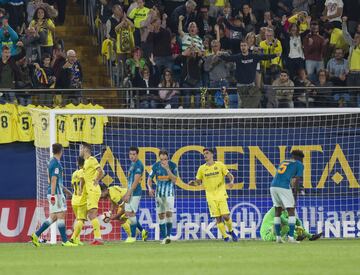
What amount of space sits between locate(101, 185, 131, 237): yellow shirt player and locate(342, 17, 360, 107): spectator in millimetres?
6230

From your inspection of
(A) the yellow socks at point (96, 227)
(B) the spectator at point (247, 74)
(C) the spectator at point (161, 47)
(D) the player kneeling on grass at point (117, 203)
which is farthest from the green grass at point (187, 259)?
(C) the spectator at point (161, 47)

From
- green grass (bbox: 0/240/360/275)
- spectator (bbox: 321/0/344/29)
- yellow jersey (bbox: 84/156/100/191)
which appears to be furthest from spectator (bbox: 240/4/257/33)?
green grass (bbox: 0/240/360/275)

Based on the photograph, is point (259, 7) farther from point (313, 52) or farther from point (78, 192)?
point (78, 192)

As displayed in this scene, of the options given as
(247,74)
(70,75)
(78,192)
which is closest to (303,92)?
(247,74)

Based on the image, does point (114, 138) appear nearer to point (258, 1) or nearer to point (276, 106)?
point (276, 106)

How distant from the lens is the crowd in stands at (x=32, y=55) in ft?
92.3

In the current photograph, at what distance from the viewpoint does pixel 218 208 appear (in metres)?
25.6

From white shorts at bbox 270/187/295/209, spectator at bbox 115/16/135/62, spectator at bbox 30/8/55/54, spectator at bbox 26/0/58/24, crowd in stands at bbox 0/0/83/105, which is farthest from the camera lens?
spectator at bbox 115/16/135/62

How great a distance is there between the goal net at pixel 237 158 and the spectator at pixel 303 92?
955mm

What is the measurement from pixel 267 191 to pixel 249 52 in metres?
3.17

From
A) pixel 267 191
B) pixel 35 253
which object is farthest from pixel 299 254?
pixel 267 191

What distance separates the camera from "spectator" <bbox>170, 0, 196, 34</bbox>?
30484mm

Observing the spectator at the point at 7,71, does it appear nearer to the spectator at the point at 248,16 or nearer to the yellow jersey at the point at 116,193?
the yellow jersey at the point at 116,193

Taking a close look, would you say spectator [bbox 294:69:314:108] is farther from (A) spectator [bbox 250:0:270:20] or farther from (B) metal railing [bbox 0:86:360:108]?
(A) spectator [bbox 250:0:270:20]
